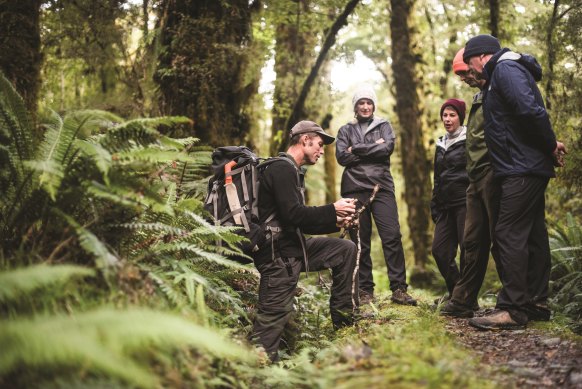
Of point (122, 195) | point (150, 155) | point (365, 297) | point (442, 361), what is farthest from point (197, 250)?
point (365, 297)

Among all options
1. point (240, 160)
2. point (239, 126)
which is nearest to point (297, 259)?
point (240, 160)

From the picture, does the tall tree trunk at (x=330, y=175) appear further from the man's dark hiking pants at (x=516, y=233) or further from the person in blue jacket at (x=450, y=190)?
the man's dark hiking pants at (x=516, y=233)

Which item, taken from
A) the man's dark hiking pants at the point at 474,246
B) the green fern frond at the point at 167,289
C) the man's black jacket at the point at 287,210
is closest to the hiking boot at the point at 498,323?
the man's dark hiking pants at the point at 474,246

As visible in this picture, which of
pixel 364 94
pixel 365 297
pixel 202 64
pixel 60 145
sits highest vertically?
pixel 202 64

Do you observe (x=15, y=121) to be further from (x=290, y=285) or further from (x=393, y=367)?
(x=393, y=367)

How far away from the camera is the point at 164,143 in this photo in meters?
3.50

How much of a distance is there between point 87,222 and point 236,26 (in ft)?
16.9

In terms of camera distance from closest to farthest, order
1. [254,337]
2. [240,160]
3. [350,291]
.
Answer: [254,337]
[240,160]
[350,291]

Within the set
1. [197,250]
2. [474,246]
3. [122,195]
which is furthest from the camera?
[474,246]

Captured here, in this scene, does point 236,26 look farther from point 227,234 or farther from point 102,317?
point 102,317

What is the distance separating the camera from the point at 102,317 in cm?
210

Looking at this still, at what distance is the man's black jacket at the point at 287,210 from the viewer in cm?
439

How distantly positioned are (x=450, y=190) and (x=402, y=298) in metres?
1.53

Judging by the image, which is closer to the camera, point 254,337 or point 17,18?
point 254,337
